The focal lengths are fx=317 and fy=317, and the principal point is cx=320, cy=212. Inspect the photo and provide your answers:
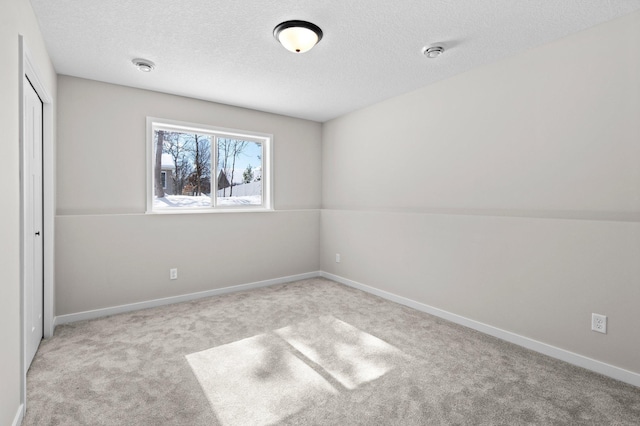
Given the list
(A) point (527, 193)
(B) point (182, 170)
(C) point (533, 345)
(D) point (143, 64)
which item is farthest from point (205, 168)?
(C) point (533, 345)

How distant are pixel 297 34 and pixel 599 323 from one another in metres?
3.02

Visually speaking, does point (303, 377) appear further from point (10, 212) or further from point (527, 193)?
point (527, 193)

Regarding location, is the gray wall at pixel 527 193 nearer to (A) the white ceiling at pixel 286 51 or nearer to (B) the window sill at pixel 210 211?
(A) the white ceiling at pixel 286 51

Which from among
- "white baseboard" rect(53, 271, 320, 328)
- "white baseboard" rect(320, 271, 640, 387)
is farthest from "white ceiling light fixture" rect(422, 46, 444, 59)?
"white baseboard" rect(53, 271, 320, 328)

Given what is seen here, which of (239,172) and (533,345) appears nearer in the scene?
(533,345)

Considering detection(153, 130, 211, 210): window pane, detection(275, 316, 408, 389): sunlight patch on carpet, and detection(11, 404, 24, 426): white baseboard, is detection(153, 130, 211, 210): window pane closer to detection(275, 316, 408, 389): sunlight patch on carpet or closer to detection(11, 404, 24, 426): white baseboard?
detection(275, 316, 408, 389): sunlight patch on carpet

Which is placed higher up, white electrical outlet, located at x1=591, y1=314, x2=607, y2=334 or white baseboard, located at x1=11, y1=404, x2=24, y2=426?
white electrical outlet, located at x1=591, y1=314, x2=607, y2=334

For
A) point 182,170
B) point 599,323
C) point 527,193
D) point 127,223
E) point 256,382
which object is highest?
point 182,170

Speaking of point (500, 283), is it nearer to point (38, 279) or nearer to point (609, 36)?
point (609, 36)

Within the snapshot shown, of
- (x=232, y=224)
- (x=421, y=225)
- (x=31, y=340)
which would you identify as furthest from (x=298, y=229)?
(x=31, y=340)

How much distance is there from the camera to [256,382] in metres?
2.14

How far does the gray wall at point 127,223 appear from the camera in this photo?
10.5ft

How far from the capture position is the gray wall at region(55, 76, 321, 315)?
320 cm

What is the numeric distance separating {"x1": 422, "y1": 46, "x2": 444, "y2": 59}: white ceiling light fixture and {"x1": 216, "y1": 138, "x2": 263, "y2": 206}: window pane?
2.67 meters
